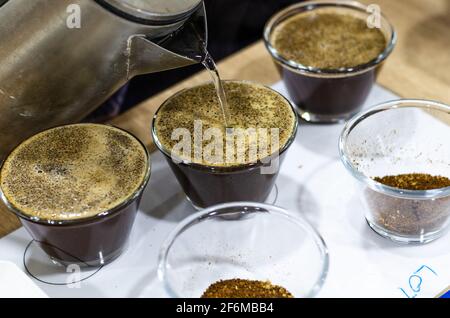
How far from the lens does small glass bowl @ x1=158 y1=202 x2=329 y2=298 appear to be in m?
0.87

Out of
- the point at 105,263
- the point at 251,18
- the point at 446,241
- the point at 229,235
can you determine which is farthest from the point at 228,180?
the point at 251,18

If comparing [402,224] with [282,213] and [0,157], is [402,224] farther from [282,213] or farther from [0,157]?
[0,157]

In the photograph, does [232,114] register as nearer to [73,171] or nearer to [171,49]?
[171,49]

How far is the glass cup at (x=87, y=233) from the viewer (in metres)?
0.86

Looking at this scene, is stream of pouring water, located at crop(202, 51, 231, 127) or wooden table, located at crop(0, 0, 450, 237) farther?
wooden table, located at crop(0, 0, 450, 237)

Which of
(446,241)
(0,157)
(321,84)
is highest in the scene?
(0,157)

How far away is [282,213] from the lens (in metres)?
0.91

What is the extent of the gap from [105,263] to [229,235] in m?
0.17

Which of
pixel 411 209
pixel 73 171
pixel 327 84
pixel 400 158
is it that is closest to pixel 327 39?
pixel 327 84

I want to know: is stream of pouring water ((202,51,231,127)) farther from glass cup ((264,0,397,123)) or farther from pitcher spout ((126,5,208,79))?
glass cup ((264,0,397,123))

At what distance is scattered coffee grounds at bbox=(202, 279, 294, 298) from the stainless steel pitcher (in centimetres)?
29

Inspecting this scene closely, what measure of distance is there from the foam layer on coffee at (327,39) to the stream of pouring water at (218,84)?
0.20 metres

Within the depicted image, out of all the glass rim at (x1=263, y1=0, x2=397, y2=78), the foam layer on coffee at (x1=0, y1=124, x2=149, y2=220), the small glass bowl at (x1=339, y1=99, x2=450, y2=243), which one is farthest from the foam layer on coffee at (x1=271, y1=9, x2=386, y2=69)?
the foam layer on coffee at (x1=0, y1=124, x2=149, y2=220)

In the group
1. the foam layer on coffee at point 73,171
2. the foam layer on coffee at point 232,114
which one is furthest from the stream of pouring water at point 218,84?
the foam layer on coffee at point 73,171
